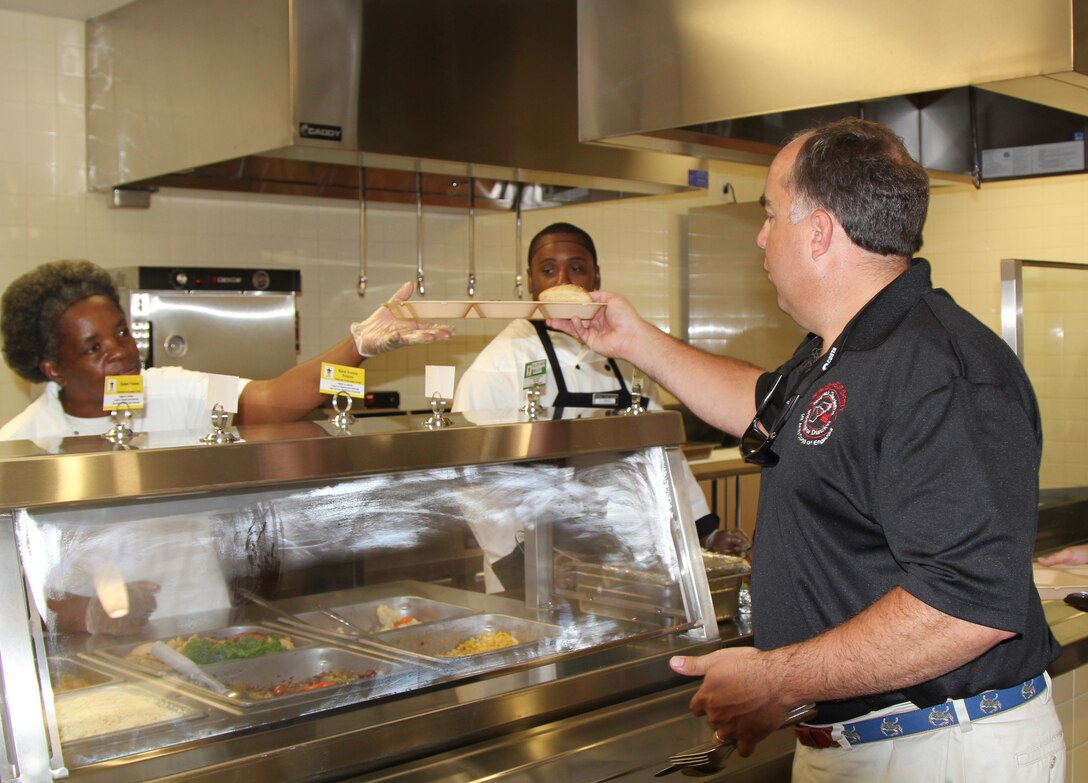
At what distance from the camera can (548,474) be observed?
2260mm

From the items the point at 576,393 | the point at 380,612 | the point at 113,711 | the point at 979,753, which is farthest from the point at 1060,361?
the point at 113,711

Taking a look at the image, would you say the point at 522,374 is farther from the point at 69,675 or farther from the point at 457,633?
the point at 69,675

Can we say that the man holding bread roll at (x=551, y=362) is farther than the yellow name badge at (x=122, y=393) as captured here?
Yes

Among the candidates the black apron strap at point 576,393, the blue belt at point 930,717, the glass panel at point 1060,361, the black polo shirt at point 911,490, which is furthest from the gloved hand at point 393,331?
the glass panel at point 1060,361

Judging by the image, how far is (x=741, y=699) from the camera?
1712 millimetres

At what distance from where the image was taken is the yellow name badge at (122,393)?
1.72 m

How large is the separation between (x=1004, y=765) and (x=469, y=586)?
104 cm

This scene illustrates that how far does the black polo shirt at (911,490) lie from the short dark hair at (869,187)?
8 cm

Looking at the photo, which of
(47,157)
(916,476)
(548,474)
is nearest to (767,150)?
(548,474)

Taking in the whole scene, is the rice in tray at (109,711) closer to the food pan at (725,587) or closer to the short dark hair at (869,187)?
the food pan at (725,587)

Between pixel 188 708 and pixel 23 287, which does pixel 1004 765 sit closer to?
pixel 188 708

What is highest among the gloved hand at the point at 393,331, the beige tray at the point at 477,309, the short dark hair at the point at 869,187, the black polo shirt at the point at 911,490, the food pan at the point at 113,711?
the short dark hair at the point at 869,187

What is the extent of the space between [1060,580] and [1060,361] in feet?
4.33

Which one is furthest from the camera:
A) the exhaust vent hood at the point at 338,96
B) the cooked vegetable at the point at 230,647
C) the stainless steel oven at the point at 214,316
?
the stainless steel oven at the point at 214,316
